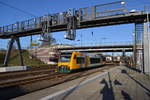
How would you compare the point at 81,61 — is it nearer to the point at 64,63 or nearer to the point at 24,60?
the point at 64,63

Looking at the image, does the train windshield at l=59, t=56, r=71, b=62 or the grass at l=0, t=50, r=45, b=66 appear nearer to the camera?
the train windshield at l=59, t=56, r=71, b=62

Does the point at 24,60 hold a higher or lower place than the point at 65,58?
lower

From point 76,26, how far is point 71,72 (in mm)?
5800

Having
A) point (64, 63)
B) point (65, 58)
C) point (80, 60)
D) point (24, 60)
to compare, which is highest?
point (65, 58)

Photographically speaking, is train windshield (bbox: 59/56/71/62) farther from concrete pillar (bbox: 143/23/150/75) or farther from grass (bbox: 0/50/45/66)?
grass (bbox: 0/50/45/66)

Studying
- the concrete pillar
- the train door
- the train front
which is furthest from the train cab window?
the concrete pillar

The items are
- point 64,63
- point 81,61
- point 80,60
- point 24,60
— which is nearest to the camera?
point 64,63

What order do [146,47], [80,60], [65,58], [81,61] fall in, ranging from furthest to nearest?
[81,61] < [80,60] < [65,58] < [146,47]

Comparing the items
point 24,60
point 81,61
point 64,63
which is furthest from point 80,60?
point 24,60

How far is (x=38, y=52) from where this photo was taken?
2517 inches

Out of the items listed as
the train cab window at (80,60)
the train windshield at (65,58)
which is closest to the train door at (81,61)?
the train cab window at (80,60)

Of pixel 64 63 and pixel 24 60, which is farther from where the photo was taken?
pixel 24 60

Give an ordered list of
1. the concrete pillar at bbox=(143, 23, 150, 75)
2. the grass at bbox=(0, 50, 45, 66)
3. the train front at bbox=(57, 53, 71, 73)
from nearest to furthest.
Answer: the concrete pillar at bbox=(143, 23, 150, 75) → the train front at bbox=(57, 53, 71, 73) → the grass at bbox=(0, 50, 45, 66)

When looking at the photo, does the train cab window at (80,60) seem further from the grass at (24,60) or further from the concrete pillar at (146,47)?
the grass at (24,60)
